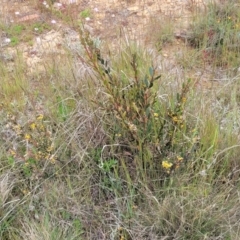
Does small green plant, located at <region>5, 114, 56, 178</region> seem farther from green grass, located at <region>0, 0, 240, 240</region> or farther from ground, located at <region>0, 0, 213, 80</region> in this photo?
ground, located at <region>0, 0, 213, 80</region>

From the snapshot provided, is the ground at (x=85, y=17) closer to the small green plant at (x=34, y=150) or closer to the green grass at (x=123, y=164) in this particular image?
the green grass at (x=123, y=164)

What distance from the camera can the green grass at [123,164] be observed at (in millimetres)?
1963

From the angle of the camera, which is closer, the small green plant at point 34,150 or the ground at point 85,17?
the small green plant at point 34,150

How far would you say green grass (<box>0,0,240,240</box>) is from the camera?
1.96m

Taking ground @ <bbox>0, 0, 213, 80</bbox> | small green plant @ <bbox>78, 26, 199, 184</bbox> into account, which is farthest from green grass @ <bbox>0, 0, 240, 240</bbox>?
ground @ <bbox>0, 0, 213, 80</bbox>

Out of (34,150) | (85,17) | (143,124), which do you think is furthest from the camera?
(85,17)

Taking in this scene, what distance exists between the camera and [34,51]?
3.41 metres

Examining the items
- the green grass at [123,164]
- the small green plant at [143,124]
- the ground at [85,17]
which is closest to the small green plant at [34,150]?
the green grass at [123,164]

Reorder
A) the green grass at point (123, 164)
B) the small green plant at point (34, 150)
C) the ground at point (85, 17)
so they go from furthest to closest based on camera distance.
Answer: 1. the ground at point (85, 17)
2. the small green plant at point (34, 150)
3. the green grass at point (123, 164)

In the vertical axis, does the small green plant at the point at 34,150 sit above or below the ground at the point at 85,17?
below

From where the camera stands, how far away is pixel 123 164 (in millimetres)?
2082

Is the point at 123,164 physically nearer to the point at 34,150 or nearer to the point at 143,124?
the point at 143,124

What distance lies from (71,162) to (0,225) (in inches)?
19.5

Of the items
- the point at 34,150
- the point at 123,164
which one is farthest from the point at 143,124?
the point at 34,150
